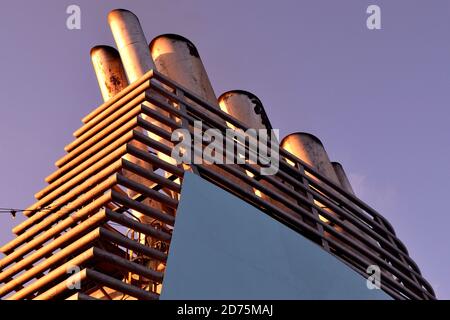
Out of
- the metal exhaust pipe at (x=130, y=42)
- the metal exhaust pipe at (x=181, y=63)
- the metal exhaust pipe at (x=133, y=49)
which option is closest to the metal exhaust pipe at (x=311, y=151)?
the metal exhaust pipe at (x=181, y=63)

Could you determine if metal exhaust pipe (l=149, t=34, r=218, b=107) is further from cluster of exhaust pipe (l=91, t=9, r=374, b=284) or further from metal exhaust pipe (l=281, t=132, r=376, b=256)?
metal exhaust pipe (l=281, t=132, r=376, b=256)

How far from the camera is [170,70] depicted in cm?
1433

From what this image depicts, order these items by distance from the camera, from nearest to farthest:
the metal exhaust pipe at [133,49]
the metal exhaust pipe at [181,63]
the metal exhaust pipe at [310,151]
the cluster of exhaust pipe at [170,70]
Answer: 1. the metal exhaust pipe at [133,49]
2. the cluster of exhaust pipe at [170,70]
3. the metal exhaust pipe at [181,63]
4. the metal exhaust pipe at [310,151]

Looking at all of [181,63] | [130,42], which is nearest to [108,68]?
[130,42]

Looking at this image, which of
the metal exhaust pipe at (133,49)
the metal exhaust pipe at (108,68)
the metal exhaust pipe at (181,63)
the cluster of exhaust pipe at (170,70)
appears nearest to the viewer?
the metal exhaust pipe at (133,49)

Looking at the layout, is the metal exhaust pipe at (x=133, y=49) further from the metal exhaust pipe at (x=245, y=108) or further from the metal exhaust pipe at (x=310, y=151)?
the metal exhaust pipe at (x=310, y=151)

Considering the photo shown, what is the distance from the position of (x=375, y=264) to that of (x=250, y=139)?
3.35 meters

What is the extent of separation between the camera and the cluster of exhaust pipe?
13797 millimetres

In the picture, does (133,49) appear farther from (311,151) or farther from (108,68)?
(311,151)

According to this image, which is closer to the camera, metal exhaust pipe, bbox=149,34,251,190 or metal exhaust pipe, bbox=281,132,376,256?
metal exhaust pipe, bbox=149,34,251,190

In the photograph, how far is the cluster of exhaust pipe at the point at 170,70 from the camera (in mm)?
13797

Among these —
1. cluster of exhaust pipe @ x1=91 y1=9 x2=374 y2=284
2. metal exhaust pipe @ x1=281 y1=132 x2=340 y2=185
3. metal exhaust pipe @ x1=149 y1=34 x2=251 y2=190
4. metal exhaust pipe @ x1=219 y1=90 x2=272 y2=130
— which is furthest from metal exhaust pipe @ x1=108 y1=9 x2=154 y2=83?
metal exhaust pipe @ x1=281 y1=132 x2=340 y2=185

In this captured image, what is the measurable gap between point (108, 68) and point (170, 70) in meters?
1.56

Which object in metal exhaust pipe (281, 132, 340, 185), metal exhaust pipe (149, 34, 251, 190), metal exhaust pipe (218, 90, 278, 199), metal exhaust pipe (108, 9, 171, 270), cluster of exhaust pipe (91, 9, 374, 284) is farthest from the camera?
metal exhaust pipe (281, 132, 340, 185)
